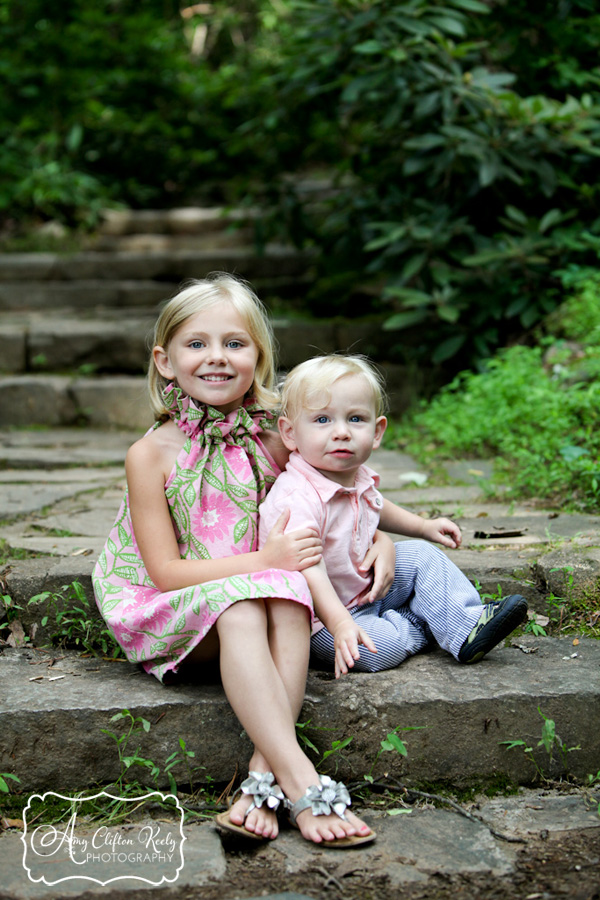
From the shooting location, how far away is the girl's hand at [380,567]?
6.39ft

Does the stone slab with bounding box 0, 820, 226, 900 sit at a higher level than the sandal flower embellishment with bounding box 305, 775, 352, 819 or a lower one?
lower

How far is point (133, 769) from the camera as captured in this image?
173cm

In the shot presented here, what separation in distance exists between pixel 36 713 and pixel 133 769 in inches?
9.2

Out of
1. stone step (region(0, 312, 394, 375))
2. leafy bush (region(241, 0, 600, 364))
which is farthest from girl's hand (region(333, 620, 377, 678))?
stone step (region(0, 312, 394, 375))

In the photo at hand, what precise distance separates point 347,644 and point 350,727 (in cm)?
20

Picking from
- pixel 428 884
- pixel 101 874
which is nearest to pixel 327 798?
pixel 428 884

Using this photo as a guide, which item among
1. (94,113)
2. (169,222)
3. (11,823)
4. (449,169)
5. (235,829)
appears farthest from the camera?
(94,113)

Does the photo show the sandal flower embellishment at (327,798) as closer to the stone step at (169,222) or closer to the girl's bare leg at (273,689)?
the girl's bare leg at (273,689)

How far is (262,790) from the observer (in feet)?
5.18

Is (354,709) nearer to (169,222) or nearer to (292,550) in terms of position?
(292,550)

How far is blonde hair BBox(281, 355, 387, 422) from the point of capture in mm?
1911

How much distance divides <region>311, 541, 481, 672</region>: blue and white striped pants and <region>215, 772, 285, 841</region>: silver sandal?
365mm

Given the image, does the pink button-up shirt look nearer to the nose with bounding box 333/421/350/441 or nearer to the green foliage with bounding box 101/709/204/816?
the nose with bounding box 333/421/350/441

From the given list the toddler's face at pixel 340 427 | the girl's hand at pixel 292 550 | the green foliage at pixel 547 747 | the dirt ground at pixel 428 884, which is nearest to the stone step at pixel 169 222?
the toddler's face at pixel 340 427
